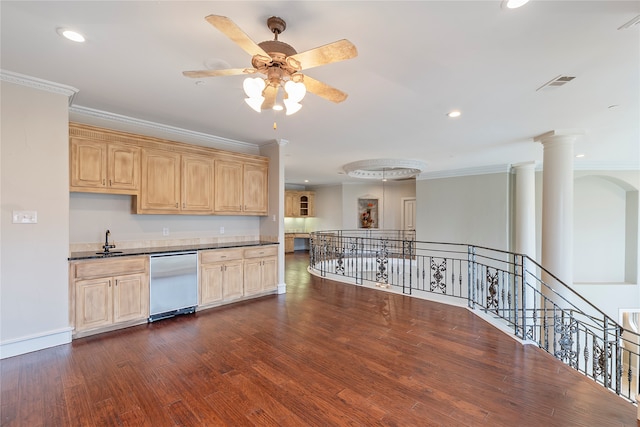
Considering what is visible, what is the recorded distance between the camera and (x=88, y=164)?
135 inches

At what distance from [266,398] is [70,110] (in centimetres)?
399

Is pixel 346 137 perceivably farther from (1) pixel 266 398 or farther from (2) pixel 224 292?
(1) pixel 266 398

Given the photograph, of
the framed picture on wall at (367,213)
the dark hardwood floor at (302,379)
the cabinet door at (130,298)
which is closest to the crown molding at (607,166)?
the framed picture on wall at (367,213)

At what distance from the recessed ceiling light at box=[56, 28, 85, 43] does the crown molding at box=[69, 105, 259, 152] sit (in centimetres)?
174

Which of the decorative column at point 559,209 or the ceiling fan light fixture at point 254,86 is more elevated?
the ceiling fan light fixture at point 254,86

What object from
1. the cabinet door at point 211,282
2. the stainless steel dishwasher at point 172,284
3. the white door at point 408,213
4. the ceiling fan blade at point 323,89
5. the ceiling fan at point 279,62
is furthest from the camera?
the white door at point 408,213

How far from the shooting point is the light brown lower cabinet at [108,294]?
3.19m

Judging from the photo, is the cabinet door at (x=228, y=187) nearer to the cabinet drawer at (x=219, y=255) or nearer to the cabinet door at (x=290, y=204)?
the cabinet drawer at (x=219, y=255)

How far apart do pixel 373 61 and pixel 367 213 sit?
9.28 metres

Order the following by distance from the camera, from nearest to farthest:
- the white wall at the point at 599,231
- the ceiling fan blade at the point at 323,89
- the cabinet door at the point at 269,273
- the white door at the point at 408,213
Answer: the ceiling fan blade at the point at 323,89, the cabinet door at the point at 269,273, the white wall at the point at 599,231, the white door at the point at 408,213

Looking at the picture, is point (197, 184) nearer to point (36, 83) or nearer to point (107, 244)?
point (107, 244)

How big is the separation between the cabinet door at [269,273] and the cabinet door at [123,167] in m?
2.23

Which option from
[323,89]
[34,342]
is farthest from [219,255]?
[323,89]

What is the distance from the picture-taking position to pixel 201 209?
14.6 feet
